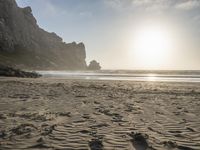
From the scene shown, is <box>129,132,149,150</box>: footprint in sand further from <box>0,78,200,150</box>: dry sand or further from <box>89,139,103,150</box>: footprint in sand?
<box>89,139,103,150</box>: footprint in sand

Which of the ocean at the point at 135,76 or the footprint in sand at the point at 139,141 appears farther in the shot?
the ocean at the point at 135,76

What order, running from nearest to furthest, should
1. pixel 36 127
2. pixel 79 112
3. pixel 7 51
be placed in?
pixel 36 127 → pixel 79 112 → pixel 7 51

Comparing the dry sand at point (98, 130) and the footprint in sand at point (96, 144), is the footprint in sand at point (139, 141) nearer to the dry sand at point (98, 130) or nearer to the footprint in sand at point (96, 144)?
the dry sand at point (98, 130)

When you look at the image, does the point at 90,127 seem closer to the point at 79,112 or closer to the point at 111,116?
the point at 111,116

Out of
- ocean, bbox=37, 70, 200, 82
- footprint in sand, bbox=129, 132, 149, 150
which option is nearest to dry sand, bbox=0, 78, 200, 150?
footprint in sand, bbox=129, 132, 149, 150

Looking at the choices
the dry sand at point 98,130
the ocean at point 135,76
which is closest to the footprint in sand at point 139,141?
the dry sand at point 98,130

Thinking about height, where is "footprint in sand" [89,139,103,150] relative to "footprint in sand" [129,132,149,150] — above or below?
above

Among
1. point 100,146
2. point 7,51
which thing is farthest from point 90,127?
point 7,51

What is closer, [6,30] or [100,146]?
[100,146]

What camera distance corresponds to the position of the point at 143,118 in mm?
9844

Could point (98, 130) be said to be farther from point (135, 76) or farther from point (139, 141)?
point (135, 76)

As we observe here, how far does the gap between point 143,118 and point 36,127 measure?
13.4 ft

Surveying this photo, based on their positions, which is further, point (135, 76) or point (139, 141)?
point (135, 76)

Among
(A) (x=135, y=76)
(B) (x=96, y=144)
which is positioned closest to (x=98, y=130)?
(B) (x=96, y=144)
